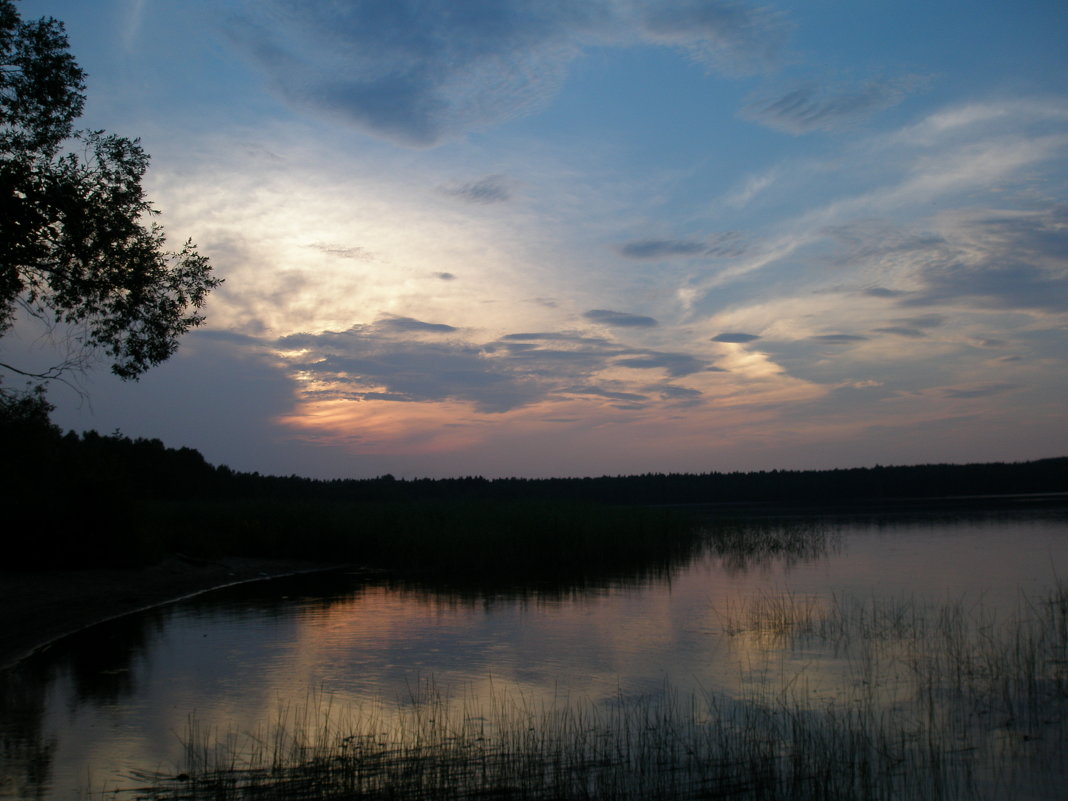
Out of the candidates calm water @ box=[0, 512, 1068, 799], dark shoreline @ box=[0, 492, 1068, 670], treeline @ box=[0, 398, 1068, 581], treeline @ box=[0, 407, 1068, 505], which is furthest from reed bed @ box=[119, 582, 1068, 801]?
treeline @ box=[0, 407, 1068, 505]

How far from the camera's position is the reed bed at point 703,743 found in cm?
717

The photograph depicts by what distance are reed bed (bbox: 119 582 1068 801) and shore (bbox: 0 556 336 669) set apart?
7.94 meters

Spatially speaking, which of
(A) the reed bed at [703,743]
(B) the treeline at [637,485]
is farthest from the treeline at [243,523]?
(A) the reed bed at [703,743]

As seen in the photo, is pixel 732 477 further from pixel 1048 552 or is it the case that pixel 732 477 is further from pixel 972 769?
pixel 972 769

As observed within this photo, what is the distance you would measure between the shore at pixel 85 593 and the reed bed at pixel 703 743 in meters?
7.94

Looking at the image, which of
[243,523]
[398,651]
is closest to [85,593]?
[398,651]

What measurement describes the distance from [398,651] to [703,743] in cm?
757

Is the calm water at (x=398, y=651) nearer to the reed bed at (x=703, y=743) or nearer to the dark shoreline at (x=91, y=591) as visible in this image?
the reed bed at (x=703, y=743)

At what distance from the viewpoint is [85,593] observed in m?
20.7

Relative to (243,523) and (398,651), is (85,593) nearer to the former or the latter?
(398,651)

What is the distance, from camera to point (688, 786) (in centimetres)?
723

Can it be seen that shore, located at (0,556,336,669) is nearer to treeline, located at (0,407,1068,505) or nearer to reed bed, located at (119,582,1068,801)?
reed bed, located at (119,582,1068,801)

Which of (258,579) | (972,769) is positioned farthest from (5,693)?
(258,579)

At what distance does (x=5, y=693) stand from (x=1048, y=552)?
91.9 feet
